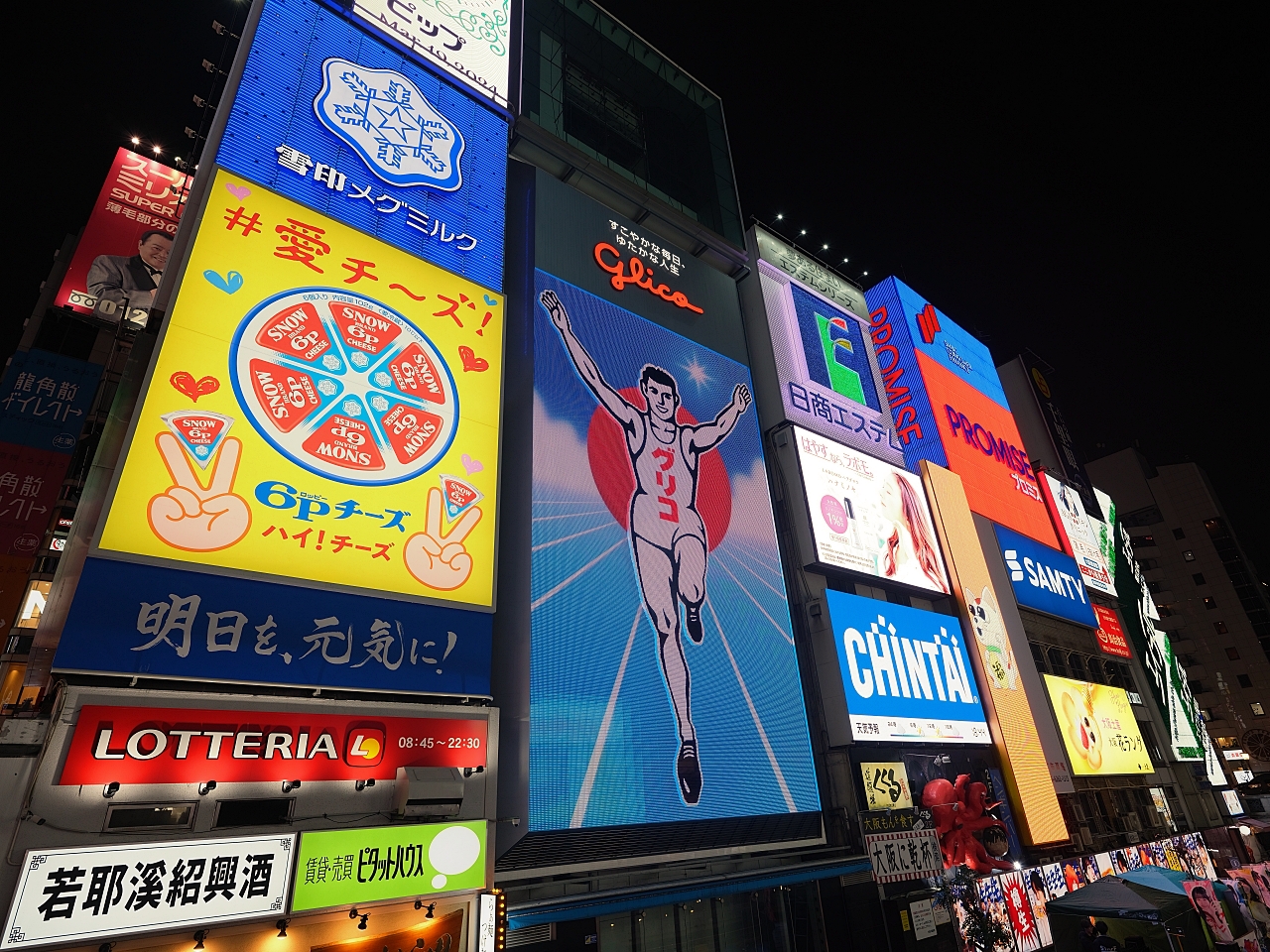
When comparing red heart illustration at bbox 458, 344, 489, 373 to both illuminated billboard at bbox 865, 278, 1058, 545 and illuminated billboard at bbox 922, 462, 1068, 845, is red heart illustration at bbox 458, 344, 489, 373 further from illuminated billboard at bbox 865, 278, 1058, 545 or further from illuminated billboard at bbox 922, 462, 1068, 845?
illuminated billboard at bbox 865, 278, 1058, 545

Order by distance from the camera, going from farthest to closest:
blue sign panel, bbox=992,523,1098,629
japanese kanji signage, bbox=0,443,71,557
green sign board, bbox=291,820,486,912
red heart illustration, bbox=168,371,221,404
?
blue sign panel, bbox=992,523,1098,629
japanese kanji signage, bbox=0,443,71,557
red heart illustration, bbox=168,371,221,404
green sign board, bbox=291,820,486,912

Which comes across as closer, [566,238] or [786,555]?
[566,238]

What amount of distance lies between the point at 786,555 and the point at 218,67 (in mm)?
17844

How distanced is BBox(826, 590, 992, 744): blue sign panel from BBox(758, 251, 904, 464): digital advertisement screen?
19.2 ft

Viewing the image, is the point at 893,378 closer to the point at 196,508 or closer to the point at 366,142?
the point at 366,142

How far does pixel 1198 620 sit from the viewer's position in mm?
61125

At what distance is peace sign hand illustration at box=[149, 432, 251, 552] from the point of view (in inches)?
349

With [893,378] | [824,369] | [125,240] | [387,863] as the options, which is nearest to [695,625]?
[387,863]

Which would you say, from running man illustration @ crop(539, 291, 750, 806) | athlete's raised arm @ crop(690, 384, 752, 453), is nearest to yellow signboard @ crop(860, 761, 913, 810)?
running man illustration @ crop(539, 291, 750, 806)

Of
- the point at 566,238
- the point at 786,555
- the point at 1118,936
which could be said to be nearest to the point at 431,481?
the point at 566,238

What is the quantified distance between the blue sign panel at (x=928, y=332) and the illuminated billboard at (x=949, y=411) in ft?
0.14

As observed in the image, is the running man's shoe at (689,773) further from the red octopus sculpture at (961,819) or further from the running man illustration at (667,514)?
the red octopus sculpture at (961,819)

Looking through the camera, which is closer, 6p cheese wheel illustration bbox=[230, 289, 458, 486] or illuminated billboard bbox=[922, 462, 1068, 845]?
6p cheese wheel illustration bbox=[230, 289, 458, 486]

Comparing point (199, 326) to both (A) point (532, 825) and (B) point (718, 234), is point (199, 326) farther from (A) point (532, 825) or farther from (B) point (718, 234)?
(B) point (718, 234)
